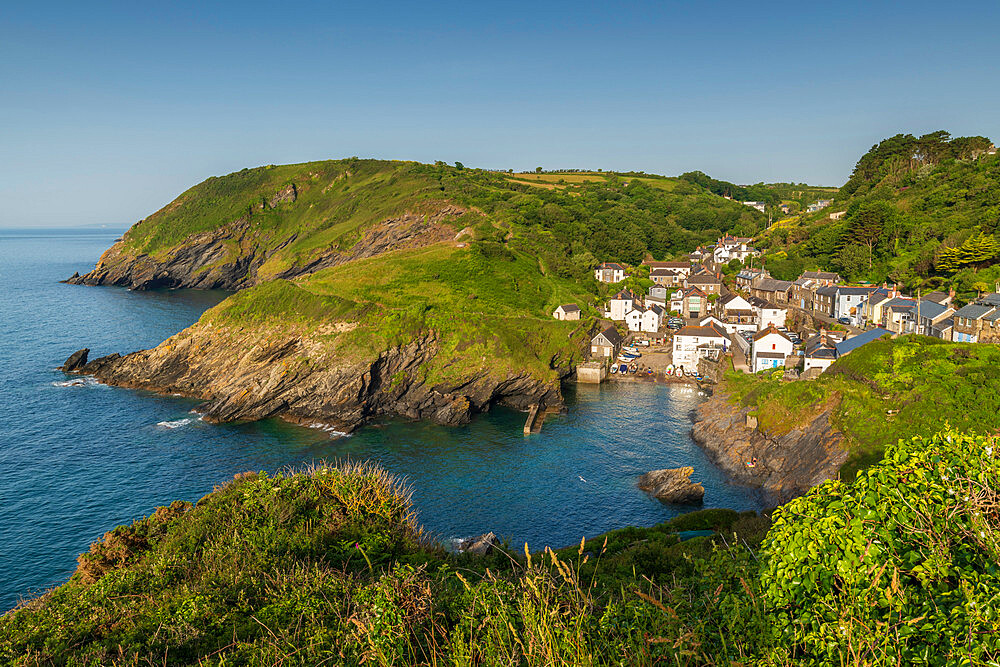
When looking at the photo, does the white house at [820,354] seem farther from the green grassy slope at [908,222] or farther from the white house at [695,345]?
the green grassy slope at [908,222]

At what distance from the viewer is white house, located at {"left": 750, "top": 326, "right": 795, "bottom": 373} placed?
6184cm

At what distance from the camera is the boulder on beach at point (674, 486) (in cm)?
3875

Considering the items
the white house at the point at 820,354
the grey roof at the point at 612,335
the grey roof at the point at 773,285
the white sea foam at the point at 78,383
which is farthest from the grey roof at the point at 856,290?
the white sea foam at the point at 78,383

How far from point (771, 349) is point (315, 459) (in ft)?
169

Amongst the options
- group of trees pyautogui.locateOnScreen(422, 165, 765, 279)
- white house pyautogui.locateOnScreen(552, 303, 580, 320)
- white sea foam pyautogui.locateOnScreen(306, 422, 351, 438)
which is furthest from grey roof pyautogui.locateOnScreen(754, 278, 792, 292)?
white sea foam pyautogui.locateOnScreen(306, 422, 351, 438)

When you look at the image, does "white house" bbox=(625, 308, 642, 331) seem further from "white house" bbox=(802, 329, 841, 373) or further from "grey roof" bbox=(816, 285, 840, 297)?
"white house" bbox=(802, 329, 841, 373)

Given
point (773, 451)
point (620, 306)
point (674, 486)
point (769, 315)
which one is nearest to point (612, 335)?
point (620, 306)

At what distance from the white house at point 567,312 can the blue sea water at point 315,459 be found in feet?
51.6

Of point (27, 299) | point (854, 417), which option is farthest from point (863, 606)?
point (27, 299)

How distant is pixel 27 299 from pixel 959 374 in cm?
15779

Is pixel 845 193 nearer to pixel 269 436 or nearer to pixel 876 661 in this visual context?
pixel 269 436

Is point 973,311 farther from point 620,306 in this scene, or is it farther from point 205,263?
point 205,263

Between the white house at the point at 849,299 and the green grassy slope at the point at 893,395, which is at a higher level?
the white house at the point at 849,299

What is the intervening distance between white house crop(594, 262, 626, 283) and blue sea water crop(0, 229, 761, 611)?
4430 cm
